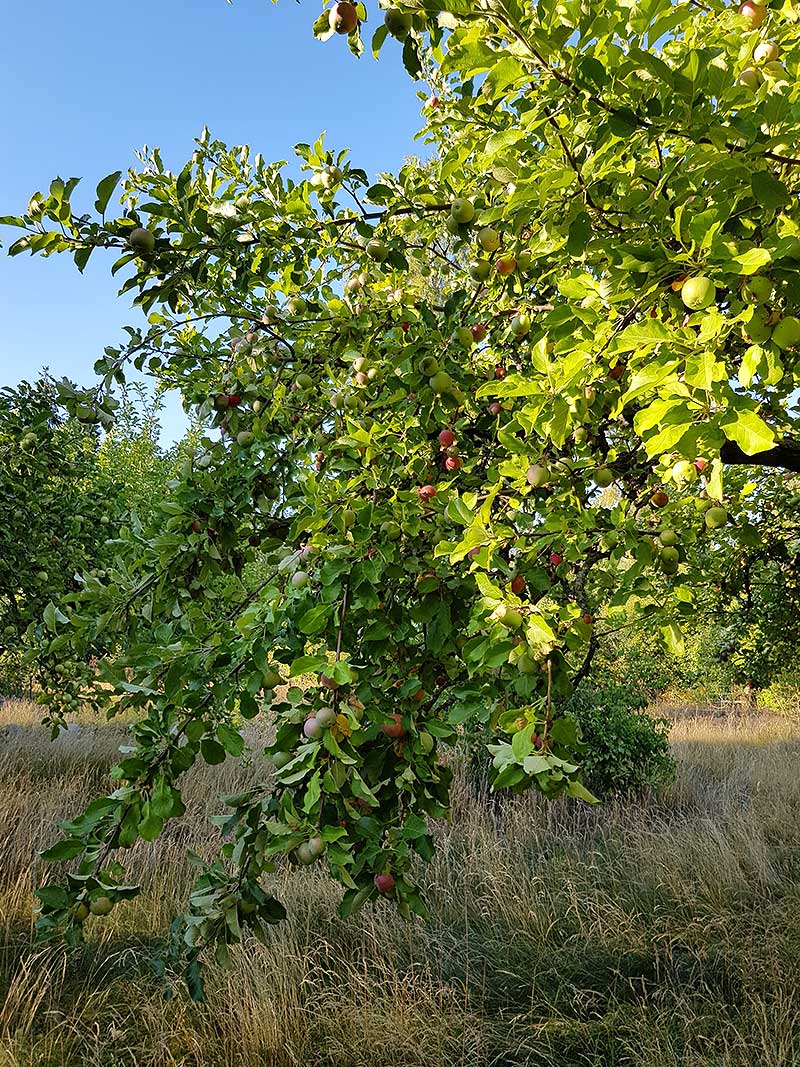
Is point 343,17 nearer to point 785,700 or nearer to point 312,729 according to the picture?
point 312,729

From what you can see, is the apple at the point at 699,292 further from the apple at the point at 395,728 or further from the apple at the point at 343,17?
the apple at the point at 395,728

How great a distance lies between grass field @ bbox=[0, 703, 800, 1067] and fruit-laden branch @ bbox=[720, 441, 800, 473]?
2481 millimetres

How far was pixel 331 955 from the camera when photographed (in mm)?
3732

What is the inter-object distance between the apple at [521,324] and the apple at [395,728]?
110cm

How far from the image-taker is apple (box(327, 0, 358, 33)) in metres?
1.06

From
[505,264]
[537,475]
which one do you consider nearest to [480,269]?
[505,264]

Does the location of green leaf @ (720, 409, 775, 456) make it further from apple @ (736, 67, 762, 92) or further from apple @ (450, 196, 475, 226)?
apple @ (450, 196, 475, 226)

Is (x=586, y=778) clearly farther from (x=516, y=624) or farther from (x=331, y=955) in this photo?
(x=516, y=624)

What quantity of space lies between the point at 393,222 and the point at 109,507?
13.1ft

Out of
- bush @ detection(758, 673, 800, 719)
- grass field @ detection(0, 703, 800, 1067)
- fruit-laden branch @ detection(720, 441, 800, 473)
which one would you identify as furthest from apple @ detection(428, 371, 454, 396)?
bush @ detection(758, 673, 800, 719)

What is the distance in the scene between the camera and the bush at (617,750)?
664 centimetres

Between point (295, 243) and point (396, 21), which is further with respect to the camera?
point (295, 243)

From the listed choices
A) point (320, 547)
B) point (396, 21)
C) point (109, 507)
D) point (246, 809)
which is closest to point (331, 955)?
point (246, 809)

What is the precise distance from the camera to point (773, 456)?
229cm
